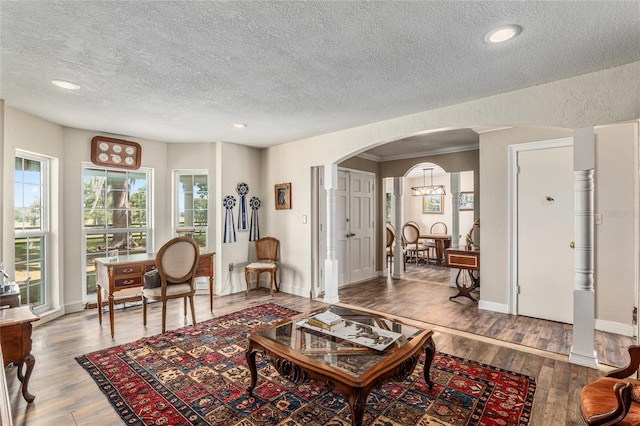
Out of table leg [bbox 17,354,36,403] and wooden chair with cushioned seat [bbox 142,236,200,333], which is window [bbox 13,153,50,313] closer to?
wooden chair with cushioned seat [bbox 142,236,200,333]

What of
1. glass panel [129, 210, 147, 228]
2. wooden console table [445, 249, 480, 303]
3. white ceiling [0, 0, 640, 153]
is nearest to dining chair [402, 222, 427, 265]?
wooden console table [445, 249, 480, 303]

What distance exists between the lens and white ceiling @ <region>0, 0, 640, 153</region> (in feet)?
6.04

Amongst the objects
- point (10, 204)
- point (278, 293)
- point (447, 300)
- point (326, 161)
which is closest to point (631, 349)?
point (447, 300)

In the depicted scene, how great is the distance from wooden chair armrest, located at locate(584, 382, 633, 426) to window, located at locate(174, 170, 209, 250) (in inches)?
197

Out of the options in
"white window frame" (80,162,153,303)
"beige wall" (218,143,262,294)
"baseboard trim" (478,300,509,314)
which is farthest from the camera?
"beige wall" (218,143,262,294)

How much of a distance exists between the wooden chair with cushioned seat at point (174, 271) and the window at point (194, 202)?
160 centimetres

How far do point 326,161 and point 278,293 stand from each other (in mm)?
2293

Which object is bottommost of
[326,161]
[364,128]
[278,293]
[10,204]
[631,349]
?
[278,293]

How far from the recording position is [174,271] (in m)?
3.63

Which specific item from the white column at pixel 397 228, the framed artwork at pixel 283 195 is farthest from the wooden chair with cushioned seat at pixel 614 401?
the white column at pixel 397 228

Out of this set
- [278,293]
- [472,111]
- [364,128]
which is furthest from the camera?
[278,293]

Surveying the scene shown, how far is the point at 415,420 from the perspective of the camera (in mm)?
2043

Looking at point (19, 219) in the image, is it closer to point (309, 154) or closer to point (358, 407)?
point (309, 154)

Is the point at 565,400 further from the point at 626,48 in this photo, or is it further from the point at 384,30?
the point at 384,30
